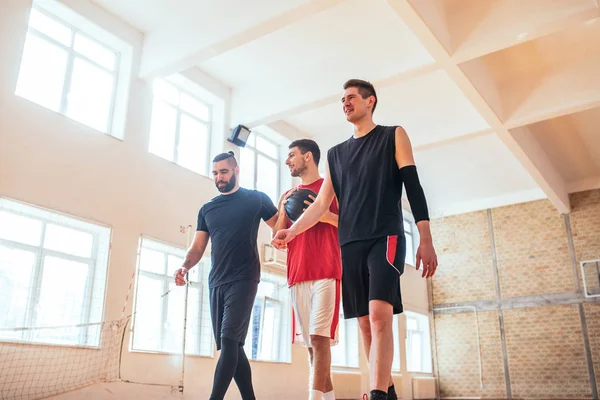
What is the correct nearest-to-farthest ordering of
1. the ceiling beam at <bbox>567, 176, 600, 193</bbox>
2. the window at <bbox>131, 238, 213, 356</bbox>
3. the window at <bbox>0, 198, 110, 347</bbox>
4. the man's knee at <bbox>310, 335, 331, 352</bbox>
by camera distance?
the man's knee at <bbox>310, 335, 331, 352</bbox>
the window at <bbox>0, 198, 110, 347</bbox>
the window at <bbox>131, 238, 213, 356</bbox>
the ceiling beam at <bbox>567, 176, 600, 193</bbox>

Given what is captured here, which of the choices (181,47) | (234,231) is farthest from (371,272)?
(181,47)

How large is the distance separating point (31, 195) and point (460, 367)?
447 inches

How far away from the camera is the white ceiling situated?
6.72 meters

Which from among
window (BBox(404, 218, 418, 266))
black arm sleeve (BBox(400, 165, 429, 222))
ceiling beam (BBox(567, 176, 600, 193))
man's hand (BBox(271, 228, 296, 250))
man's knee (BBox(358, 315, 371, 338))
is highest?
ceiling beam (BBox(567, 176, 600, 193))

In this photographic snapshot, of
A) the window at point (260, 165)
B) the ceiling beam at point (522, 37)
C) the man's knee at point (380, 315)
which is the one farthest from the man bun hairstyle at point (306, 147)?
the window at point (260, 165)

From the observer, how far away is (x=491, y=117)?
872 cm

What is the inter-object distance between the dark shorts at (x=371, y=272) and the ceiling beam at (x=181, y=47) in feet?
14.8

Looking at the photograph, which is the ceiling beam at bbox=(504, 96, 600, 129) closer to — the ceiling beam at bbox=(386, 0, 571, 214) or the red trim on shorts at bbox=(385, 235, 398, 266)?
the ceiling beam at bbox=(386, 0, 571, 214)

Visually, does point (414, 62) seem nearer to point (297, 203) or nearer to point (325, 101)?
point (325, 101)

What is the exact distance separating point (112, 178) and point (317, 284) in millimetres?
4383

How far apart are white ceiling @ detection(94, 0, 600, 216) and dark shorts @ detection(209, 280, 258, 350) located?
149 inches

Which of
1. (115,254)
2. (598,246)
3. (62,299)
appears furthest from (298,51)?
(598,246)

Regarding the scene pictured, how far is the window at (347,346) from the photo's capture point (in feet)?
37.7

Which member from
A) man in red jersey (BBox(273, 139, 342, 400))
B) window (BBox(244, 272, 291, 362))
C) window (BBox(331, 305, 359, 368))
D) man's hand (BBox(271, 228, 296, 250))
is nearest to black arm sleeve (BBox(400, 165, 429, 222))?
man's hand (BBox(271, 228, 296, 250))
